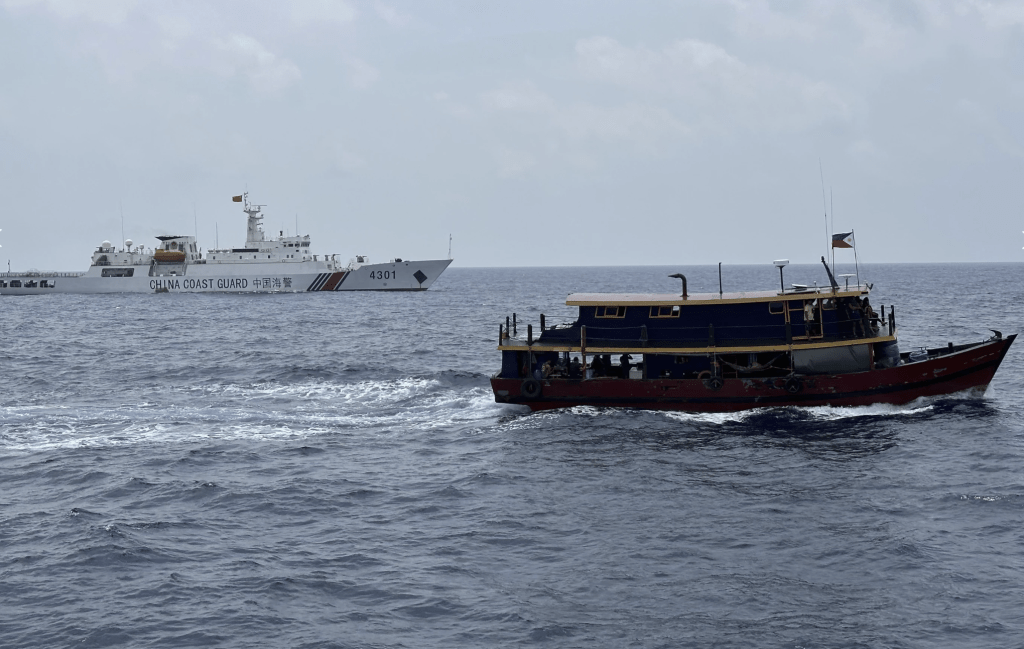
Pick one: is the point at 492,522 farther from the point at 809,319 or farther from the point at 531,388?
the point at 809,319

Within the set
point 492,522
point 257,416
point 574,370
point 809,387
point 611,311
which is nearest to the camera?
point 492,522

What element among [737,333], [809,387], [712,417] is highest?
[737,333]

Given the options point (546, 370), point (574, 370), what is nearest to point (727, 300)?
point (574, 370)

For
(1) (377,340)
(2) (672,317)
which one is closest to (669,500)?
(2) (672,317)

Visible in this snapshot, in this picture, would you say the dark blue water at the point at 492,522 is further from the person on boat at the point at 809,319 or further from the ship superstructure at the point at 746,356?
the person on boat at the point at 809,319

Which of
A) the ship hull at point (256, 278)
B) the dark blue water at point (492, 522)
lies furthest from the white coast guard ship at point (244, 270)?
the dark blue water at point (492, 522)

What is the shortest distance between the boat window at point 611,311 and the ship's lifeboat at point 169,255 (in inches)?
3974

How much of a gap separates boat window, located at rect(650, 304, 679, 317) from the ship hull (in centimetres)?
9200

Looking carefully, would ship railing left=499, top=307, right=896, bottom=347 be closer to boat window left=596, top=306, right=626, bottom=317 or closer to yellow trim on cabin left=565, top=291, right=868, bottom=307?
boat window left=596, top=306, right=626, bottom=317

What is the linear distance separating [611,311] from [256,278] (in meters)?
93.7

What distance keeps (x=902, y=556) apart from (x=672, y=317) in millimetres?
15382

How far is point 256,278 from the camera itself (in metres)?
121

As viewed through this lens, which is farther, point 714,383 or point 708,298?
point 708,298

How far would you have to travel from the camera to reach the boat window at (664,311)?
34.4 metres
